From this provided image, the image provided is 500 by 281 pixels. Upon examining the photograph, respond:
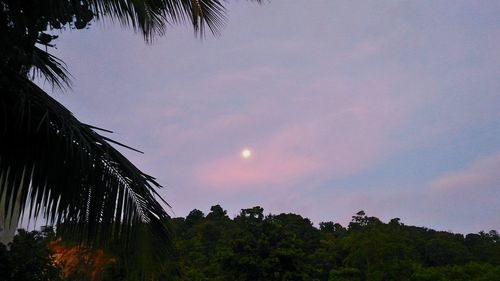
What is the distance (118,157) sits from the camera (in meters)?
4.69

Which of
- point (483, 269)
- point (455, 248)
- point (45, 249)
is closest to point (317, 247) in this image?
point (455, 248)

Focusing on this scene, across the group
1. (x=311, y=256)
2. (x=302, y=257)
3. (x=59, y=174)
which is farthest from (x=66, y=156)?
(x=311, y=256)

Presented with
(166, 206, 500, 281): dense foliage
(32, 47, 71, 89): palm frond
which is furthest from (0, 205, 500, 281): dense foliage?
(32, 47, 71, 89): palm frond

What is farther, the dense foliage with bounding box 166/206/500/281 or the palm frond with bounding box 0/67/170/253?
the dense foliage with bounding box 166/206/500/281

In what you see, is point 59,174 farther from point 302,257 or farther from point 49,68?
point 302,257

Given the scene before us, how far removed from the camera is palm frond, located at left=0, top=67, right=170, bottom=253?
434 cm

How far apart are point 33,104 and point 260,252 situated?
26.8 metres

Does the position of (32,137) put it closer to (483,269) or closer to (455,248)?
(483,269)

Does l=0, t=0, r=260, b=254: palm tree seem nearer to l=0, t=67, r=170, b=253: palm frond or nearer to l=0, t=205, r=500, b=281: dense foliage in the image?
l=0, t=67, r=170, b=253: palm frond

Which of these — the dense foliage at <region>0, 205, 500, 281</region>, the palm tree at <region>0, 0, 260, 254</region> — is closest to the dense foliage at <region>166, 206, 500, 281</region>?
the dense foliage at <region>0, 205, 500, 281</region>

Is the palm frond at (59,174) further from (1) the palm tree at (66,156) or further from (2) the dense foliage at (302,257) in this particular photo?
(2) the dense foliage at (302,257)

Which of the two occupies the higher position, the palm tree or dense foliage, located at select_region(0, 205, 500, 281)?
dense foliage, located at select_region(0, 205, 500, 281)

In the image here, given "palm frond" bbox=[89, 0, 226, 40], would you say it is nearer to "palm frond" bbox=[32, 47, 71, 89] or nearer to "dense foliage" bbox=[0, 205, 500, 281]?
"palm frond" bbox=[32, 47, 71, 89]

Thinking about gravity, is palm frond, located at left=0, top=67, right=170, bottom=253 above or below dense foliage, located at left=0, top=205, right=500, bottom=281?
below
